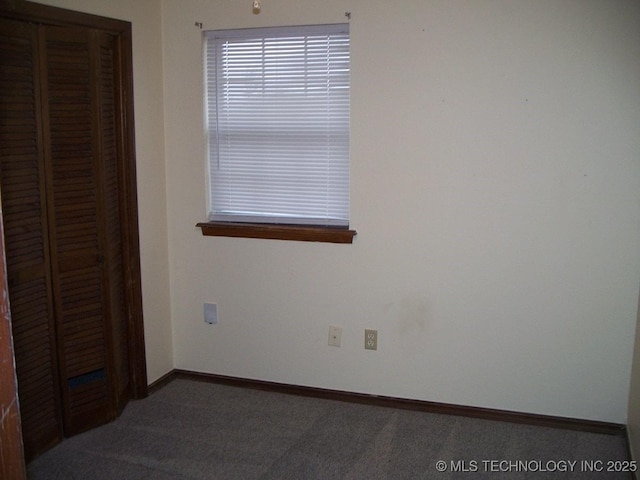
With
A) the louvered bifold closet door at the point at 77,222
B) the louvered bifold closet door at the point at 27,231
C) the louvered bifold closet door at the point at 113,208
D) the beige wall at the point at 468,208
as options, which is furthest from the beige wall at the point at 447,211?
the louvered bifold closet door at the point at 27,231

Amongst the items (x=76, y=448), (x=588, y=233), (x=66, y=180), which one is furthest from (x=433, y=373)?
(x=66, y=180)

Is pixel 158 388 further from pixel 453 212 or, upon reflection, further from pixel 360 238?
pixel 453 212

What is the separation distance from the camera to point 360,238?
10.4ft

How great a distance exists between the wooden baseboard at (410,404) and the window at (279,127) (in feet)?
2.77

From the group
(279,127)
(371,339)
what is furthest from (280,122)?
(371,339)

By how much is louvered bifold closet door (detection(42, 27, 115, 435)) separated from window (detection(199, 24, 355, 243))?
2.17 ft

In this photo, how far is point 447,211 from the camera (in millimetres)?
3029

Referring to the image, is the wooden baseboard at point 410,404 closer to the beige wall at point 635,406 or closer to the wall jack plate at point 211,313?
the beige wall at point 635,406

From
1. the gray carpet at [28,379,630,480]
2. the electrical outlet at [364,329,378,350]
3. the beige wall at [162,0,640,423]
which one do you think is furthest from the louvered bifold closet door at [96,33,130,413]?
the electrical outlet at [364,329,378,350]

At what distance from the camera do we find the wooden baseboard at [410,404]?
2977 mm

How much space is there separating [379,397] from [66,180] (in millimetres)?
1846

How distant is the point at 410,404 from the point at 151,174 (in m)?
1.79

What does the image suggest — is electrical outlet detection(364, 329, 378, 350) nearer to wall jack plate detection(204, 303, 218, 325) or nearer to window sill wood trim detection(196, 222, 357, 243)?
window sill wood trim detection(196, 222, 357, 243)

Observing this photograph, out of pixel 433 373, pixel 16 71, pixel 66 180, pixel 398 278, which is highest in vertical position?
pixel 16 71
